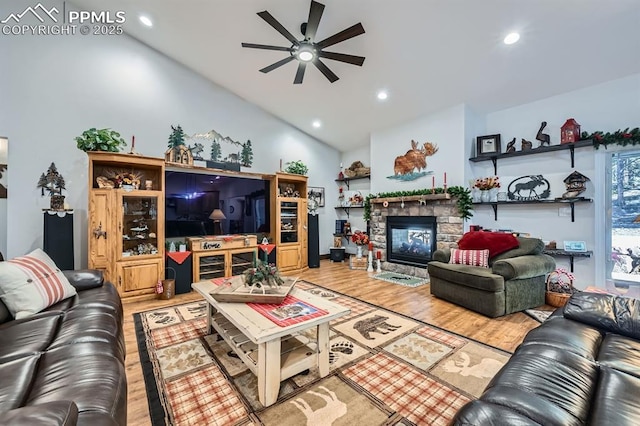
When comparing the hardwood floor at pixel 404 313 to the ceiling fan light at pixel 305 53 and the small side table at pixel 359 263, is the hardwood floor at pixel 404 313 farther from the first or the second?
the ceiling fan light at pixel 305 53

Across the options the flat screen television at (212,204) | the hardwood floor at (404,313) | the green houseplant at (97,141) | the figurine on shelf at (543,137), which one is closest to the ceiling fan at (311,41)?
the green houseplant at (97,141)

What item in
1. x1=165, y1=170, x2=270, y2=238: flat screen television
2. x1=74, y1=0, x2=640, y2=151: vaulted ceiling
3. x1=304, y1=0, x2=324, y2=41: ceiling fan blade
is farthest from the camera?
x1=165, y1=170, x2=270, y2=238: flat screen television

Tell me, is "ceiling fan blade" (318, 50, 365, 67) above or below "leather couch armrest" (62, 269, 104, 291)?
above

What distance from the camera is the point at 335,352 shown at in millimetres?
2176

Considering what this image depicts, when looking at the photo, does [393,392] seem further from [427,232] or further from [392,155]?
[392,155]

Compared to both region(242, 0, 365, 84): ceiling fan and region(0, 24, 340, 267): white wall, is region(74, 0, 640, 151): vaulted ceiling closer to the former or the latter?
region(0, 24, 340, 267): white wall

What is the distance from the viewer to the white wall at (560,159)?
336 centimetres

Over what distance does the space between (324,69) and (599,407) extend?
10.8ft

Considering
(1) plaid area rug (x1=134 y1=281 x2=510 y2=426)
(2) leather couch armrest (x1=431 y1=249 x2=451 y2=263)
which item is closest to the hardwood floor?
(1) plaid area rug (x1=134 y1=281 x2=510 y2=426)

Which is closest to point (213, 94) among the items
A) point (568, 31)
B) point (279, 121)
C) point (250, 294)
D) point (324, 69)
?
point (279, 121)

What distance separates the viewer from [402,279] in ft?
14.6

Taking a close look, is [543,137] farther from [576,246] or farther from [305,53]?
[305,53]

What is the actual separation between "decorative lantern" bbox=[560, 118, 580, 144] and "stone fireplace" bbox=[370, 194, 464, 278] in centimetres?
160

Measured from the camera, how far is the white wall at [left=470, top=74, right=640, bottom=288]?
132 inches
